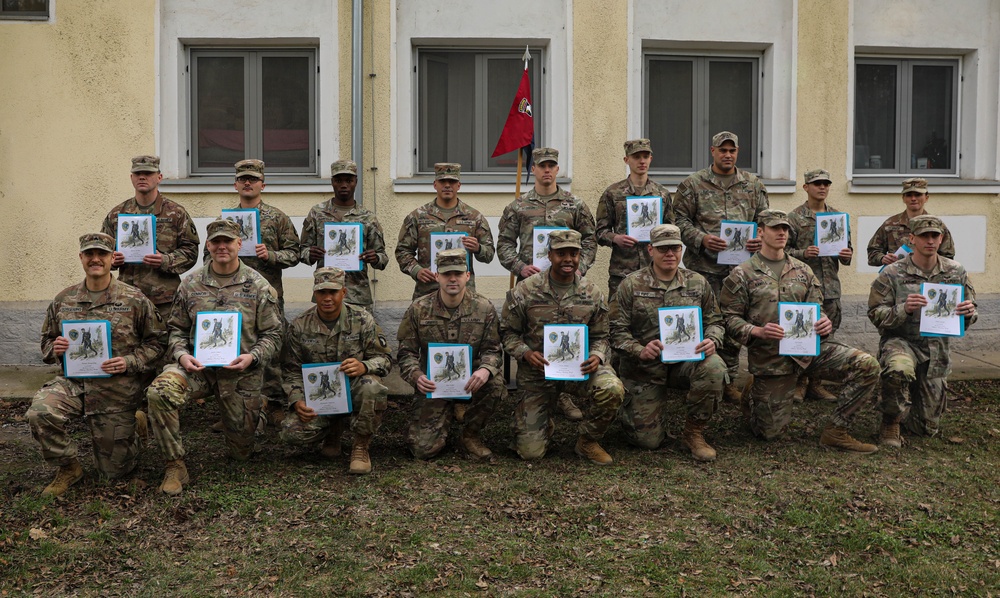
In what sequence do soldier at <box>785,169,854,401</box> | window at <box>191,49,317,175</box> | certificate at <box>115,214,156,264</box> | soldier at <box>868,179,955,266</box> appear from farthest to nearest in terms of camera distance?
window at <box>191,49,317,175</box> < soldier at <box>868,179,955,266</box> < soldier at <box>785,169,854,401</box> < certificate at <box>115,214,156,264</box>

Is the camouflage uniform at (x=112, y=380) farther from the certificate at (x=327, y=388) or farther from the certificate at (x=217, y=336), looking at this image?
the certificate at (x=327, y=388)

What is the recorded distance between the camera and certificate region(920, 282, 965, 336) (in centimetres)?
826

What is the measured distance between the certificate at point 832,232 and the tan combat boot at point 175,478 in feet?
19.2

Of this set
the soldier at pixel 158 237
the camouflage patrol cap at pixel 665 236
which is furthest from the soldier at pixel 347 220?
the camouflage patrol cap at pixel 665 236

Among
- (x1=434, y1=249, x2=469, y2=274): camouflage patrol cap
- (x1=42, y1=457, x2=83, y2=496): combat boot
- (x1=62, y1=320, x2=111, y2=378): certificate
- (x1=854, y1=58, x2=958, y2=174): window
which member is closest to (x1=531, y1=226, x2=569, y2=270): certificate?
(x1=434, y1=249, x2=469, y2=274): camouflage patrol cap

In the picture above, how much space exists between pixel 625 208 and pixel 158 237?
416 cm

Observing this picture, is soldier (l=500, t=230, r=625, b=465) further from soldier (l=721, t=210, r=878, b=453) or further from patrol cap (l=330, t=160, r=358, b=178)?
patrol cap (l=330, t=160, r=358, b=178)

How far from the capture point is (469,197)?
11.3 meters

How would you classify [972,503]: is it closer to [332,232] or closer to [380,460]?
[380,460]

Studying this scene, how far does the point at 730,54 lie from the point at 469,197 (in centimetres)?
357

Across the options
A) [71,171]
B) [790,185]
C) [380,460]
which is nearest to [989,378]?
[790,185]

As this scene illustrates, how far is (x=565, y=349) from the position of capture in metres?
7.71

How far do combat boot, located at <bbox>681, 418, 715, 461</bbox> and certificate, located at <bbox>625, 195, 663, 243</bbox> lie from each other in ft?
6.38

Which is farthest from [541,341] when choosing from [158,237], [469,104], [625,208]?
[469,104]
